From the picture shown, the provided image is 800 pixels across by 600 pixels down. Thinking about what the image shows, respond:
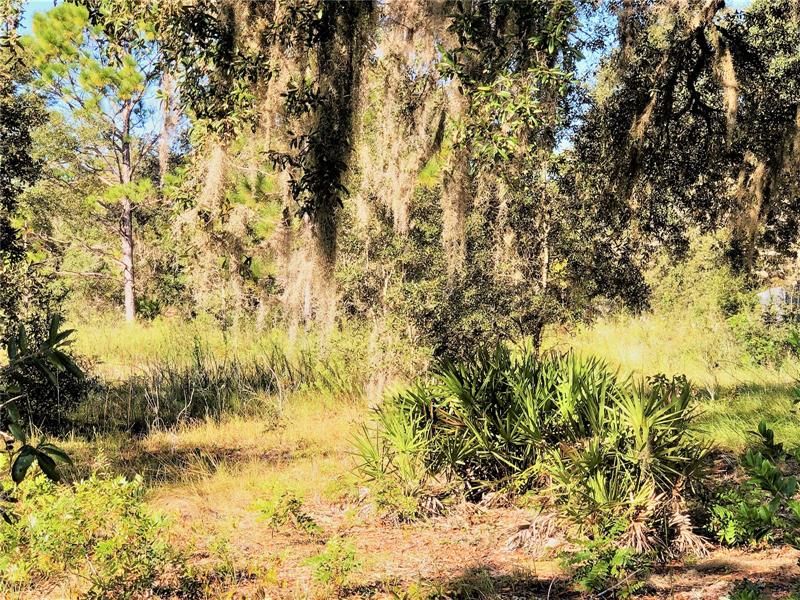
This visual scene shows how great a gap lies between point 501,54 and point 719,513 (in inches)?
138

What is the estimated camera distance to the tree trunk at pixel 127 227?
19.7 meters

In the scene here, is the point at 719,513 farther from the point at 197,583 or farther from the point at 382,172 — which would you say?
the point at 382,172

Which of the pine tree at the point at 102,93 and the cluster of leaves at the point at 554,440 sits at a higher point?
the pine tree at the point at 102,93

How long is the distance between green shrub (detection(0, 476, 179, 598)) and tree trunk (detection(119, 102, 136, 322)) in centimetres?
1588

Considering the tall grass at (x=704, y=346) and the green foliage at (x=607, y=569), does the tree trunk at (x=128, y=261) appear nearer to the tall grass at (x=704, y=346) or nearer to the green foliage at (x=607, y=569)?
the tall grass at (x=704, y=346)

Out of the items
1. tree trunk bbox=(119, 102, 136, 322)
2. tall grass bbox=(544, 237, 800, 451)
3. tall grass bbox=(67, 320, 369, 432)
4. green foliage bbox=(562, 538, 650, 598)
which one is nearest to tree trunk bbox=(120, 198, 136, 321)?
tree trunk bbox=(119, 102, 136, 322)

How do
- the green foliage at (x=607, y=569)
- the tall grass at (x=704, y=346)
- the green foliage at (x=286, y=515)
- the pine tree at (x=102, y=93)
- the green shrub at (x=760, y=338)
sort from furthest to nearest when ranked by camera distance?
the pine tree at (x=102, y=93), the green shrub at (x=760, y=338), the tall grass at (x=704, y=346), the green foliage at (x=286, y=515), the green foliage at (x=607, y=569)

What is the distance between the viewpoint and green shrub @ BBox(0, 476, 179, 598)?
4.35m

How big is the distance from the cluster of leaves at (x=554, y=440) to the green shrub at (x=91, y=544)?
7.70 ft

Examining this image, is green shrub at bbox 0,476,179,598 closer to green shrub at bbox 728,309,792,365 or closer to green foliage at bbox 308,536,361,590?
green foliage at bbox 308,536,361,590

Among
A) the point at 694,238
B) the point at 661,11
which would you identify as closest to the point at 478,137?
the point at 661,11

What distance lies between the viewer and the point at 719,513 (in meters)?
5.23

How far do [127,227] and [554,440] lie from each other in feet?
54.7

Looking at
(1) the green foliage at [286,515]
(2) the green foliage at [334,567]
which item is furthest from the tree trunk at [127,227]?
(2) the green foliage at [334,567]
